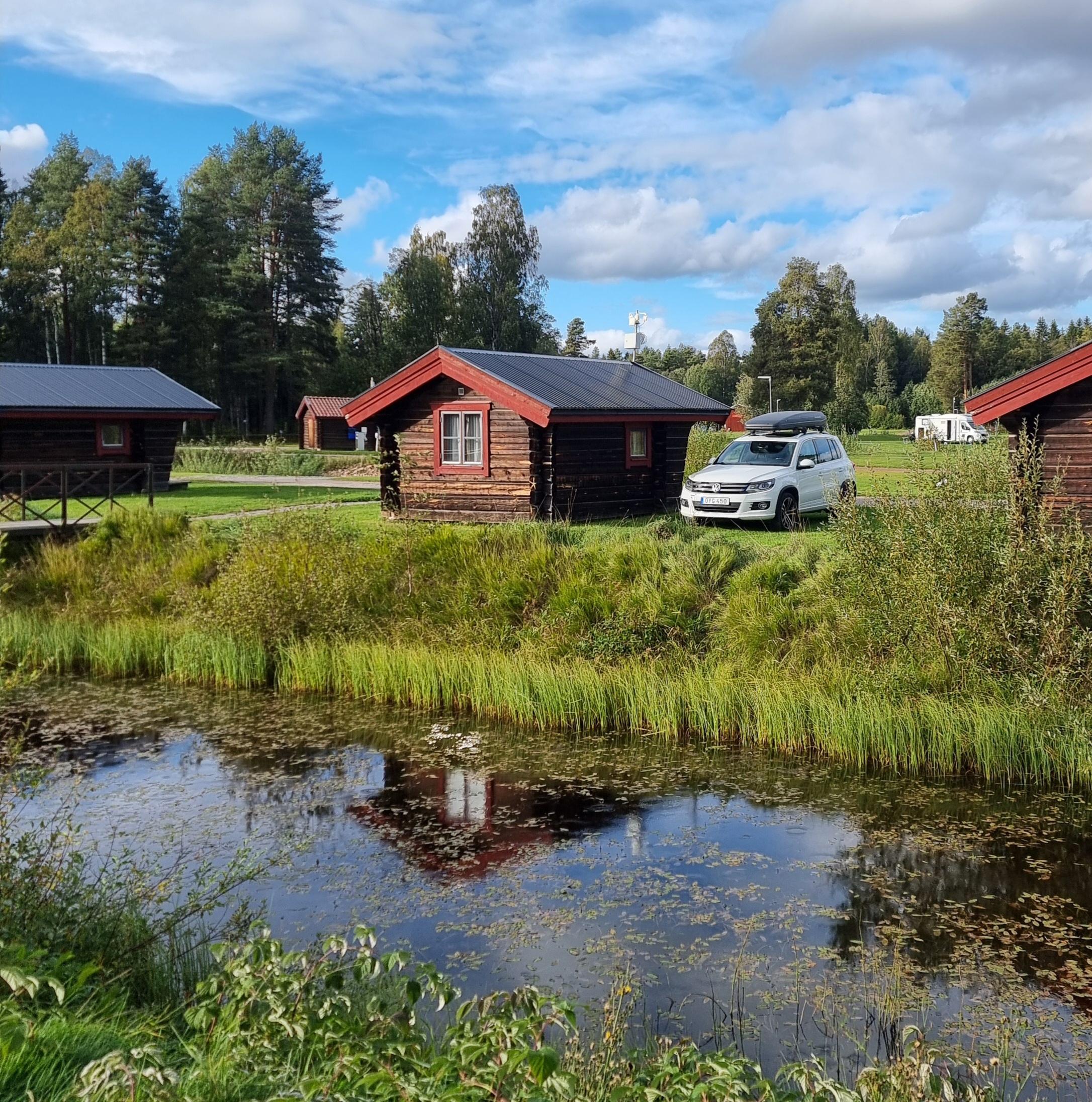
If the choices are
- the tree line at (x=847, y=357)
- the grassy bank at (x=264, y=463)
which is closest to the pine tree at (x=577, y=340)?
the tree line at (x=847, y=357)

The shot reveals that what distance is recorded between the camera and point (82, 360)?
6091cm

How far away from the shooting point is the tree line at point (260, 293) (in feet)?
185

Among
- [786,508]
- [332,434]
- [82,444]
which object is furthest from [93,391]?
[332,434]

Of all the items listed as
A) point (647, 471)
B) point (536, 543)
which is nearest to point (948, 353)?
point (647, 471)

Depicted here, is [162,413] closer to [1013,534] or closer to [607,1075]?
[1013,534]

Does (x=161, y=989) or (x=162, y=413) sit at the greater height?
(x=162, y=413)

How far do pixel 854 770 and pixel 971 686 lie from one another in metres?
1.53

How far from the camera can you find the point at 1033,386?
567 inches

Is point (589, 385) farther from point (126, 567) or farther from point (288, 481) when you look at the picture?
point (288, 481)

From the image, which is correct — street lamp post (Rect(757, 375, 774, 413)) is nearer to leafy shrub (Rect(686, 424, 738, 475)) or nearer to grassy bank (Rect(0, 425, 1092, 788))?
leafy shrub (Rect(686, 424, 738, 475))

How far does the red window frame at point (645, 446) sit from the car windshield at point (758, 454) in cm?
206

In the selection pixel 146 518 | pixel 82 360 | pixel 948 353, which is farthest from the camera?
pixel 948 353

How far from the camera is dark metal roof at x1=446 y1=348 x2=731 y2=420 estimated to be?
2188 cm

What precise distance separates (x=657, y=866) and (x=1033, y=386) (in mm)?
8983
